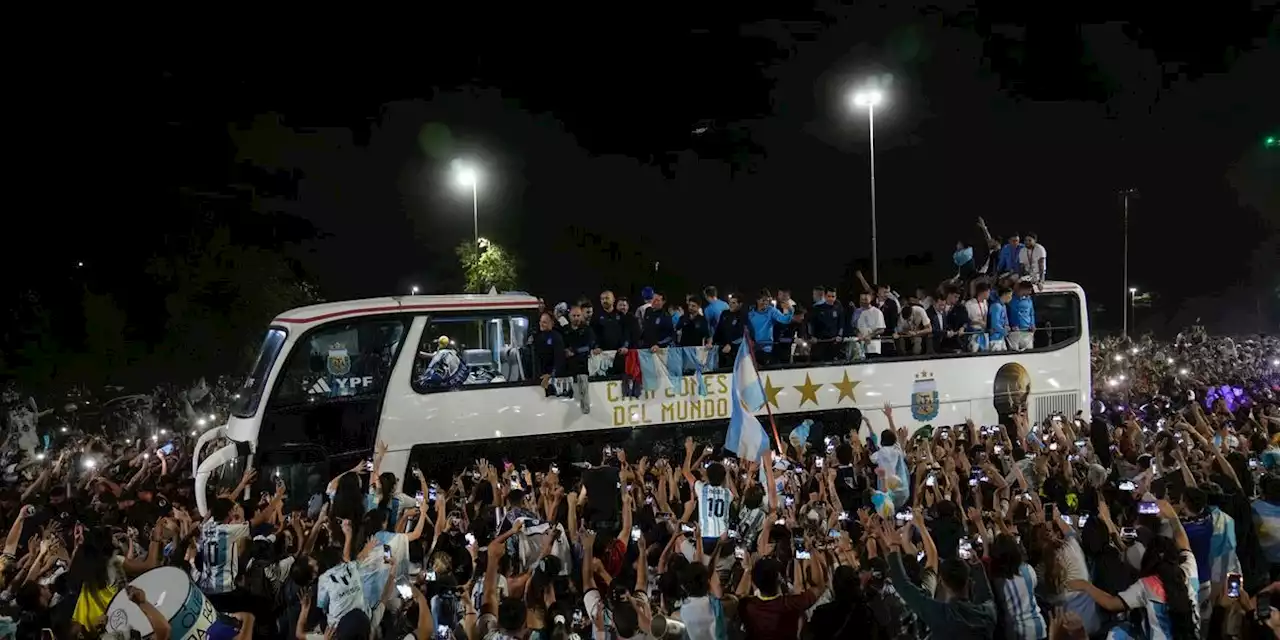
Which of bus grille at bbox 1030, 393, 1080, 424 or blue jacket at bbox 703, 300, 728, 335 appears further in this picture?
bus grille at bbox 1030, 393, 1080, 424

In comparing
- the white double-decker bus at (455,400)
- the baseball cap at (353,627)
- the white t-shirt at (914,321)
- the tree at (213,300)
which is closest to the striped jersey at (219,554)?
the baseball cap at (353,627)

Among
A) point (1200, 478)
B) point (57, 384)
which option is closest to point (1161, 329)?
point (1200, 478)

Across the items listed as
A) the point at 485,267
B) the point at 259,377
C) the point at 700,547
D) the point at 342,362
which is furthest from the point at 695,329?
the point at 485,267

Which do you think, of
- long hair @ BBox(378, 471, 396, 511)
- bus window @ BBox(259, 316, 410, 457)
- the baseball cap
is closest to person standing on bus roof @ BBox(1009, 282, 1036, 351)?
bus window @ BBox(259, 316, 410, 457)

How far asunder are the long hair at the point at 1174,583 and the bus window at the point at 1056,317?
7897 millimetres

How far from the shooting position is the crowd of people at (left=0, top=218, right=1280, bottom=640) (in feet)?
15.7

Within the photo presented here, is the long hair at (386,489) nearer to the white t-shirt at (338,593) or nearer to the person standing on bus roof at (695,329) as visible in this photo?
the white t-shirt at (338,593)

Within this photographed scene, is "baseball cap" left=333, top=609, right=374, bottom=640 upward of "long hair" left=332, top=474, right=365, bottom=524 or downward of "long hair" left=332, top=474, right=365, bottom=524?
downward

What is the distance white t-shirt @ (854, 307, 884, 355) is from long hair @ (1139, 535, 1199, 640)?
21.2 feet

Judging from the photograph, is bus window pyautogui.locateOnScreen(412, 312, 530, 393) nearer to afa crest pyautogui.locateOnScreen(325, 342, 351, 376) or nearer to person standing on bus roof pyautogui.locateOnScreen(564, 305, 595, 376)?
person standing on bus roof pyautogui.locateOnScreen(564, 305, 595, 376)

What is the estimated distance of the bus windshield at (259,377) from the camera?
8.72m

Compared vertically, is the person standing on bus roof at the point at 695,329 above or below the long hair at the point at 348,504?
above

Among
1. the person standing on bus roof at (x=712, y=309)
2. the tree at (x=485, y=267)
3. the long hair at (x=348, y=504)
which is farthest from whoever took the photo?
the tree at (x=485, y=267)

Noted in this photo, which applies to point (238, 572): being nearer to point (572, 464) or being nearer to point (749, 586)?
point (749, 586)
